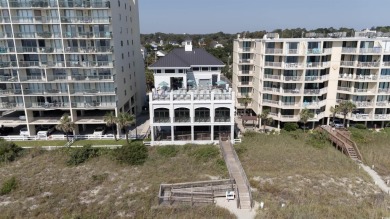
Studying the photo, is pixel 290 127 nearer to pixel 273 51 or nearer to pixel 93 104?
pixel 273 51

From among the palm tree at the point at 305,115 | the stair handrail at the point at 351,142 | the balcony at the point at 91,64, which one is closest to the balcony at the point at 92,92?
the balcony at the point at 91,64

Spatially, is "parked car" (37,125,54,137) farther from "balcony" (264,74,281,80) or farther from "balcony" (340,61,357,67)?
"balcony" (340,61,357,67)

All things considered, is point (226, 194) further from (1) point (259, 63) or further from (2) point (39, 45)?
(2) point (39, 45)

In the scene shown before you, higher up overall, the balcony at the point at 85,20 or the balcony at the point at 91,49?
the balcony at the point at 85,20

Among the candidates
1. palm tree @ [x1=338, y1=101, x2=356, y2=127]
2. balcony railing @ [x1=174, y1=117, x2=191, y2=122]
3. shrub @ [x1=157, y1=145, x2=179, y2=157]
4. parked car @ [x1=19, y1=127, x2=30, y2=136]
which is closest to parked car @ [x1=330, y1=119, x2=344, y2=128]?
palm tree @ [x1=338, y1=101, x2=356, y2=127]

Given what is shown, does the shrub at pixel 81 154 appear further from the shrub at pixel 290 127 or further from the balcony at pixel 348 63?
the balcony at pixel 348 63

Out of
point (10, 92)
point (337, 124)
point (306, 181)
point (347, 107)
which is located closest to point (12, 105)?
point (10, 92)
